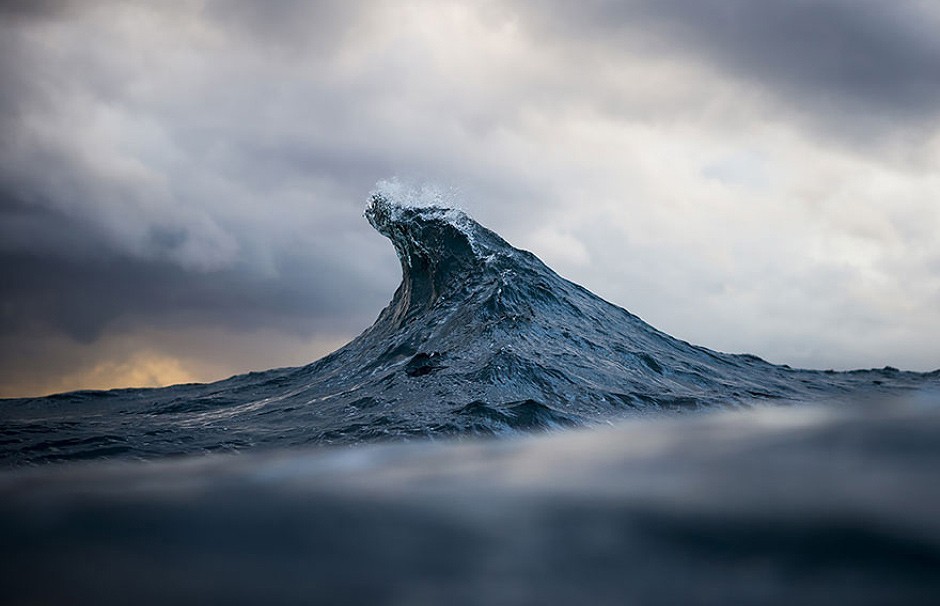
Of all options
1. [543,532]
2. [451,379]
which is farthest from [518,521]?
[451,379]

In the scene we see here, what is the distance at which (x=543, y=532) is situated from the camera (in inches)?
137

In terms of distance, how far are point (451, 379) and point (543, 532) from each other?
34.1 feet

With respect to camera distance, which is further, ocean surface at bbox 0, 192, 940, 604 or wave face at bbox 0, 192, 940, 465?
wave face at bbox 0, 192, 940, 465

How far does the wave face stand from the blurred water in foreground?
17.8 ft

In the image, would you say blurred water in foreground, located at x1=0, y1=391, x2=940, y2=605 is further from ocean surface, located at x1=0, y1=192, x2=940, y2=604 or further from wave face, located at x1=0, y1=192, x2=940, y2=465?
wave face, located at x1=0, y1=192, x2=940, y2=465

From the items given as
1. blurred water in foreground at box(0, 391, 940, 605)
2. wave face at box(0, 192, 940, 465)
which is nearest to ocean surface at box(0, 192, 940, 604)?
blurred water in foreground at box(0, 391, 940, 605)

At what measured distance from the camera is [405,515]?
4031mm

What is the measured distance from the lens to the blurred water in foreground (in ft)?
9.62

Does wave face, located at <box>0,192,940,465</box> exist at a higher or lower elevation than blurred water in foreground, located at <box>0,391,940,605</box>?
higher

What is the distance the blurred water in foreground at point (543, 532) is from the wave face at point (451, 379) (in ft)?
17.8

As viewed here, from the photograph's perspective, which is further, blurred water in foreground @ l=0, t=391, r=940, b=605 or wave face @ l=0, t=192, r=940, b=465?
wave face @ l=0, t=192, r=940, b=465

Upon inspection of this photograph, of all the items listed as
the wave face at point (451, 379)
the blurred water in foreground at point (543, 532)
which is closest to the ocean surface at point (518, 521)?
the blurred water in foreground at point (543, 532)

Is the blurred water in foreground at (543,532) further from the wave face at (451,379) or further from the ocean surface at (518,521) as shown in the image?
the wave face at (451,379)

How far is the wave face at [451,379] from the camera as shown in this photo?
12.2 meters
